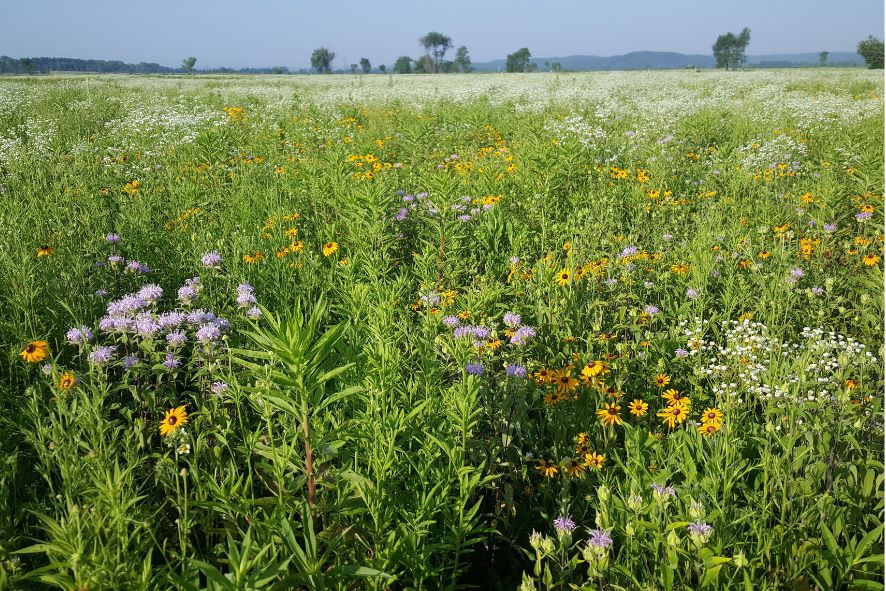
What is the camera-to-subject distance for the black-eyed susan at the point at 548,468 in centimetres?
215

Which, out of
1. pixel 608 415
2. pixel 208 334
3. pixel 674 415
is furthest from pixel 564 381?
pixel 208 334

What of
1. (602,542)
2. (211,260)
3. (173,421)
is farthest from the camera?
(211,260)

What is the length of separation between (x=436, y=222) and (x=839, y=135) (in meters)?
6.26

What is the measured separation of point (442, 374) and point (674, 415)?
1.00 metres

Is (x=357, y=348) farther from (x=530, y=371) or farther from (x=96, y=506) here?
(x=96, y=506)

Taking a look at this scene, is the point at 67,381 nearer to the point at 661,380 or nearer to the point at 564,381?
the point at 564,381

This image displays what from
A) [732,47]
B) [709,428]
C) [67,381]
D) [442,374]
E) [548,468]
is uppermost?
[732,47]

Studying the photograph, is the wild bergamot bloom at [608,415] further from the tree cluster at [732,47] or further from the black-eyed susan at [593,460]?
the tree cluster at [732,47]

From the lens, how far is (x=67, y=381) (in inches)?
78.6

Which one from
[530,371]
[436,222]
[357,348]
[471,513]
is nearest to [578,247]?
[436,222]

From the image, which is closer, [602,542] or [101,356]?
[602,542]

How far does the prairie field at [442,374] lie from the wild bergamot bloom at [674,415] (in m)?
0.01

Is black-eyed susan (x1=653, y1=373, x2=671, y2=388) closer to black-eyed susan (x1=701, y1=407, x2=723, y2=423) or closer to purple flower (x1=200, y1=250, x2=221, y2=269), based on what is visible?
black-eyed susan (x1=701, y1=407, x2=723, y2=423)

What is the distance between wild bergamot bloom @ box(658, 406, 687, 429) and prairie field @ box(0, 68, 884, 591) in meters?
0.01
